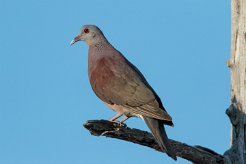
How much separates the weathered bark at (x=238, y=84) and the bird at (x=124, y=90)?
2.43 feet

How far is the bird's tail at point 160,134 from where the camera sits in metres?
6.82

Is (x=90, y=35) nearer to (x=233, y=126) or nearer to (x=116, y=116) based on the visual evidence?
(x=116, y=116)

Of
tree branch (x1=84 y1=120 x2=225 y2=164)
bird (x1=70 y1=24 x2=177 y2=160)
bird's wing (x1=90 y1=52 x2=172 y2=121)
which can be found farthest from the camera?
bird's wing (x1=90 y1=52 x2=172 y2=121)

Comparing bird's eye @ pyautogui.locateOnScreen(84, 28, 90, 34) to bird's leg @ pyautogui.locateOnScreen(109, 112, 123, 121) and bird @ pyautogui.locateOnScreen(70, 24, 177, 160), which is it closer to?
Answer: bird @ pyautogui.locateOnScreen(70, 24, 177, 160)

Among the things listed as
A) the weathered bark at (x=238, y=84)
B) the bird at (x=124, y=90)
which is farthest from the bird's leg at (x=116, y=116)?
the weathered bark at (x=238, y=84)

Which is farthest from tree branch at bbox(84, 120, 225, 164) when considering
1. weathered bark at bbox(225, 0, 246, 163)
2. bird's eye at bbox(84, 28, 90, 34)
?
bird's eye at bbox(84, 28, 90, 34)

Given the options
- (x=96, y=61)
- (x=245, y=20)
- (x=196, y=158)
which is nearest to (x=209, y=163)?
(x=196, y=158)

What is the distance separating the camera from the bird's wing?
24.6 feet

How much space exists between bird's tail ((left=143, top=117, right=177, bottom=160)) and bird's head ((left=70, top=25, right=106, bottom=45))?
2.05 m

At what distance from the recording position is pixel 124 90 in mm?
7898

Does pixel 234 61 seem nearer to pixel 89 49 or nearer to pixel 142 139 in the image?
pixel 142 139

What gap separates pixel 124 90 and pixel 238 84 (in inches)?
54.9

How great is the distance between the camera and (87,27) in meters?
9.32

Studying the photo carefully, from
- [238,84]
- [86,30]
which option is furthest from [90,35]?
[238,84]
